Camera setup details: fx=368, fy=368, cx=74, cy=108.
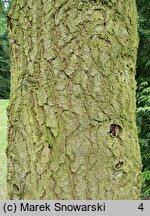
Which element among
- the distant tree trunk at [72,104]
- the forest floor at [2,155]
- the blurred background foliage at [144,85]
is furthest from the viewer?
the forest floor at [2,155]

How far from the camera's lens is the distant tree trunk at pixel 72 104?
1.53 m

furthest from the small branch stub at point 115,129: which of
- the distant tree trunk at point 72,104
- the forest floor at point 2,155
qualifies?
the forest floor at point 2,155

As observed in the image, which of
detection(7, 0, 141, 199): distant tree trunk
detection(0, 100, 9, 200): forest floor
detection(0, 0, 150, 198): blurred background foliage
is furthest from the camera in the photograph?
detection(0, 100, 9, 200): forest floor

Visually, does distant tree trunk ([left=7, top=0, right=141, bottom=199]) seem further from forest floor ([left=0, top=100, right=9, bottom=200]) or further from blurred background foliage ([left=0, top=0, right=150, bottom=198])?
forest floor ([left=0, top=100, right=9, bottom=200])

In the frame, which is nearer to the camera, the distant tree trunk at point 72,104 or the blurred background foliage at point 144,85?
the distant tree trunk at point 72,104

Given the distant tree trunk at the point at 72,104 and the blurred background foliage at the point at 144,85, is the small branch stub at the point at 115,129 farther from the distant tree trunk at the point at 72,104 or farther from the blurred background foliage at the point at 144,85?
the blurred background foliage at the point at 144,85

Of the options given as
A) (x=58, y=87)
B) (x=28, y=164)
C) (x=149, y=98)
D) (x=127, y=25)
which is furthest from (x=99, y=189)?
(x=149, y=98)

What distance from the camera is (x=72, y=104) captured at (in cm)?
153

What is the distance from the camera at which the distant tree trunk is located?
5.01ft

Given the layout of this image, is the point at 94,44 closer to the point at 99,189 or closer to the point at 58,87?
the point at 58,87

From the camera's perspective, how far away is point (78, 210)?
5.03 ft

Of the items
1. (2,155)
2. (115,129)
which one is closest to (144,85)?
(115,129)

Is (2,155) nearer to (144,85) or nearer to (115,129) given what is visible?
(144,85)

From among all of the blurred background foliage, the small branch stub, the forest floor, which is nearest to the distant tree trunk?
the small branch stub
